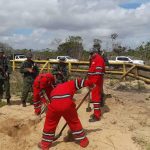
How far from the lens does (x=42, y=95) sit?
1064cm

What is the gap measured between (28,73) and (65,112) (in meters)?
5.01

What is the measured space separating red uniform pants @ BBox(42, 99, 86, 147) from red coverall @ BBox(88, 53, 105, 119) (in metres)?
1.83

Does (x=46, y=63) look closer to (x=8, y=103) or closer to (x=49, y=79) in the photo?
(x=8, y=103)

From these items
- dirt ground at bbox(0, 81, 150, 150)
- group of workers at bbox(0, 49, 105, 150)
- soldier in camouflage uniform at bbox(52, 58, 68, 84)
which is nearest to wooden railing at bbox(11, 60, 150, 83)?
dirt ground at bbox(0, 81, 150, 150)

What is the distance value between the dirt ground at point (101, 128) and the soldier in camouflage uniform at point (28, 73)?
1.36 ft

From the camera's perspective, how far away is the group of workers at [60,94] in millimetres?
8461

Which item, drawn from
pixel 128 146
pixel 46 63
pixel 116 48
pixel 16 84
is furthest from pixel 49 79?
pixel 116 48

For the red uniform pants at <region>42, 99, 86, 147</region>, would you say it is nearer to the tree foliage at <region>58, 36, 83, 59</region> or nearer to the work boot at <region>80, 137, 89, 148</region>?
the work boot at <region>80, 137, 89, 148</region>

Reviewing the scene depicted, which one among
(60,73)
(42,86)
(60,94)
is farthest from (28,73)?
(60,94)

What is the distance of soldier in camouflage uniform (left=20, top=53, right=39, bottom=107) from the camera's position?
512 inches

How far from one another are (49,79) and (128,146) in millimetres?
2502

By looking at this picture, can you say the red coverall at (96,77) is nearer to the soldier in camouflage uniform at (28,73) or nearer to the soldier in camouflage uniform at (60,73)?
the soldier in camouflage uniform at (60,73)

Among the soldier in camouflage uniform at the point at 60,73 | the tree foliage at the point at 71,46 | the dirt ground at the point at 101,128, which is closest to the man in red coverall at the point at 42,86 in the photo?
the soldier in camouflage uniform at the point at 60,73

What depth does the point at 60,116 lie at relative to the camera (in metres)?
8.50
